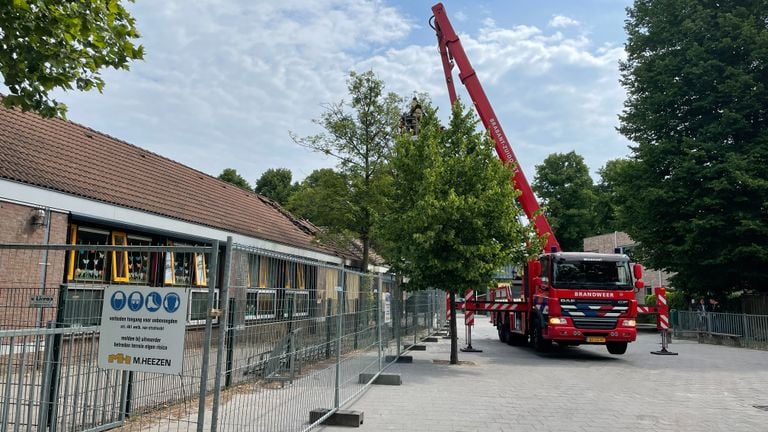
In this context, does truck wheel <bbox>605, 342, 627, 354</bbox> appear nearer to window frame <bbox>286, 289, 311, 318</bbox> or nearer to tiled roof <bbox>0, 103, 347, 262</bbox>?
tiled roof <bbox>0, 103, 347, 262</bbox>

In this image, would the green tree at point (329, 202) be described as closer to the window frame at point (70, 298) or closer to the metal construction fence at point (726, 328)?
the window frame at point (70, 298)

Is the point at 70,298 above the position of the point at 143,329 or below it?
above

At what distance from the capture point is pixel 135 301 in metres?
4.27

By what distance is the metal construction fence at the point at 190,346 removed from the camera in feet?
14.6

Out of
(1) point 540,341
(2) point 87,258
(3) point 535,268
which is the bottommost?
(1) point 540,341

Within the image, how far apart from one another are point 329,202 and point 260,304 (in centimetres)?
1364

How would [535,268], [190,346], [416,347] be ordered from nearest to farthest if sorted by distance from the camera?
[190,346] → [535,268] → [416,347]

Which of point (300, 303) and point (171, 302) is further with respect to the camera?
point (300, 303)

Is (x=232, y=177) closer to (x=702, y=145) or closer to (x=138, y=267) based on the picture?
(x=702, y=145)

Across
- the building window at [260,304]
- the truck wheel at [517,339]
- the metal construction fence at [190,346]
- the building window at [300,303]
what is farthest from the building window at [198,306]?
the truck wheel at [517,339]

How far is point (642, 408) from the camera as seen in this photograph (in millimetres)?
8562

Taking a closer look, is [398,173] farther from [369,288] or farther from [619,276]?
[619,276]

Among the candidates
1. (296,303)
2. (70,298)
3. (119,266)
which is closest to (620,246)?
(296,303)

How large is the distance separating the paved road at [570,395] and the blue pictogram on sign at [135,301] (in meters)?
3.25
